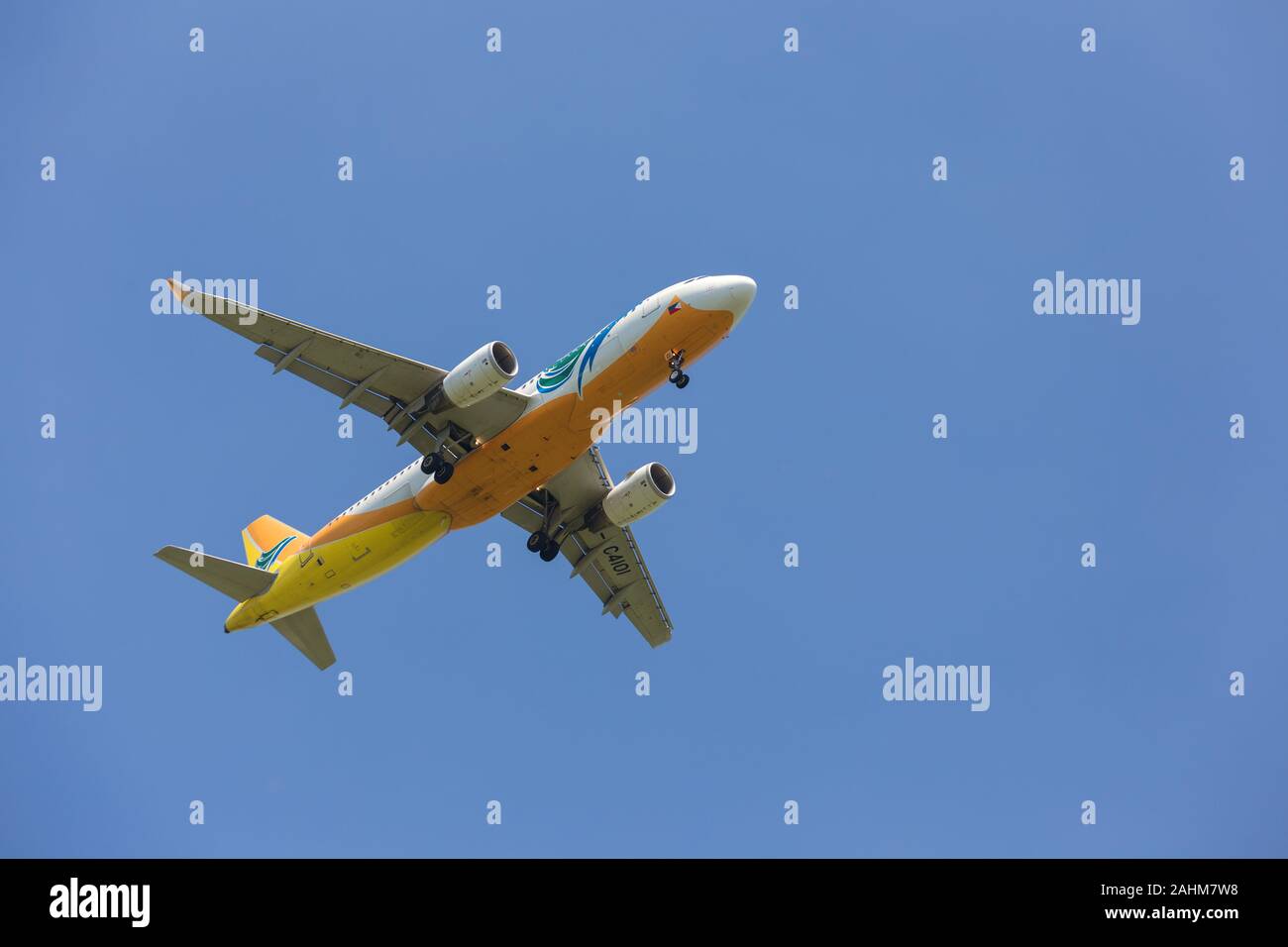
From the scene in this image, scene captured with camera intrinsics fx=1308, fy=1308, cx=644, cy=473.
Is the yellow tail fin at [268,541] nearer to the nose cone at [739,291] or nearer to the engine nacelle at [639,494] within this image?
the engine nacelle at [639,494]

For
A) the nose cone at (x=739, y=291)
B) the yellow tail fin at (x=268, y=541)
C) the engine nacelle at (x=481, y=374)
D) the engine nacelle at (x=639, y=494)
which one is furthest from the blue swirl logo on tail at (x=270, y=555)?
the nose cone at (x=739, y=291)

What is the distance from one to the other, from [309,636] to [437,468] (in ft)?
35.1

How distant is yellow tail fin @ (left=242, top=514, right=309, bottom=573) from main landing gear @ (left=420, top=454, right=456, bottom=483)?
663 cm

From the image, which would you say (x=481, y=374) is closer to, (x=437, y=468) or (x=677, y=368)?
(x=437, y=468)

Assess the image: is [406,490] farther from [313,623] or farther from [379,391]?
[313,623]

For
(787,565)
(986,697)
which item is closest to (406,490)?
(787,565)

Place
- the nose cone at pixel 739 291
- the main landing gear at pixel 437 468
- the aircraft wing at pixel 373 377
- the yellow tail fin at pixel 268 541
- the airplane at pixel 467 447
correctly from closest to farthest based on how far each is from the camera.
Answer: the nose cone at pixel 739 291
the airplane at pixel 467 447
the aircraft wing at pixel 373 377
the main landing gear at pixel 437 468
the yellow tail fin at pixel 268 541

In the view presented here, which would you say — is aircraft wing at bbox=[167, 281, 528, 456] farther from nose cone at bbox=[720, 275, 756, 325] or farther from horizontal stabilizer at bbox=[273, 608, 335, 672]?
horizontal stabilizer at bbox=[273, 608, 335, 672]

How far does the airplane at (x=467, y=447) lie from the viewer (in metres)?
39.0

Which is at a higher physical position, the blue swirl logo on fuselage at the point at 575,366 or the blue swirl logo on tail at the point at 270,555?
the blue swirl logo on fuselage at the point at 575,366

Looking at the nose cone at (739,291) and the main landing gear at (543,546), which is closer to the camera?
the nose cone at (739,291)

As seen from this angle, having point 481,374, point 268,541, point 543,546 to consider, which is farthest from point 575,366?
point 268,541

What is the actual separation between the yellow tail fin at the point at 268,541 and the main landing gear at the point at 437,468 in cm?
663
